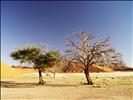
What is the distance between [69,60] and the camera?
1141 inches

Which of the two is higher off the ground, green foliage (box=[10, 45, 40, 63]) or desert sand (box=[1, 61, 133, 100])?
green foliage (box=[10, 45, 40, 63])

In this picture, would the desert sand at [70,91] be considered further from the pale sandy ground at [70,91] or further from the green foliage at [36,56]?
the green foliage at [36,56]

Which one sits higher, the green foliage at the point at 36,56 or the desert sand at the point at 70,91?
the green foliage at the point at 36,56

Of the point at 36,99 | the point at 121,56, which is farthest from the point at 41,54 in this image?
the point at 36,99

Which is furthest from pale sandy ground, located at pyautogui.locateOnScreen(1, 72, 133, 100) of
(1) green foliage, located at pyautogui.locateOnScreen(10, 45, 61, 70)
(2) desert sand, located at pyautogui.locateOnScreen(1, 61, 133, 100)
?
(1) green foliage, located at pyautogui.locateOnScreen(10, 45, 61, 70)

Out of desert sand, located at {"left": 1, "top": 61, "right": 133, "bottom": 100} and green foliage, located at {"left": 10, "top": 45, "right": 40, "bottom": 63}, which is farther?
green foliage, located at {"left": 10, "top": 45, "right": 40, "bottom": 63}

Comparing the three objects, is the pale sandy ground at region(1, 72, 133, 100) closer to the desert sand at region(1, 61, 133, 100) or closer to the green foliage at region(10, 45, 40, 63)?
the desert sand at region(1, 61, 133, 100)

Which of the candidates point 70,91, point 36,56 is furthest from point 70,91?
point 36,56

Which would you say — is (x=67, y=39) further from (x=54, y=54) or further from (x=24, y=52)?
(x=24, y=52)

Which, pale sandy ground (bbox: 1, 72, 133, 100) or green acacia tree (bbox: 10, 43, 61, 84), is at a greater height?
green acacia tree (bbox: 10, 43, 61, 84)

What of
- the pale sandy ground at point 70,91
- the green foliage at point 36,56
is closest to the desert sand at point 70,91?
the pale sandy ground at point 70,91

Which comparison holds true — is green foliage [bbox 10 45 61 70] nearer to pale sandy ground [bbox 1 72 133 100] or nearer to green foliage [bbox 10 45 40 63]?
green foliage [bbox 10 45 40 63]

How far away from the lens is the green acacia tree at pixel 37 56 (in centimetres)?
3309

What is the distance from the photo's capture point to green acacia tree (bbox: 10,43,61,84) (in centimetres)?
3309
